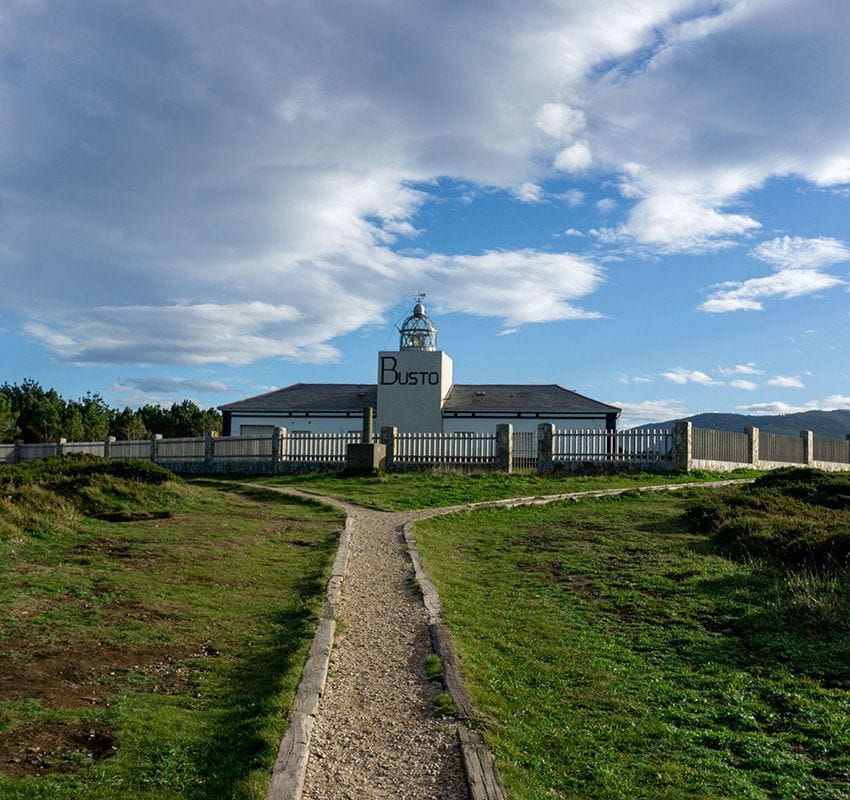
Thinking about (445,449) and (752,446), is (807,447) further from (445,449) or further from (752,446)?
(445,449)

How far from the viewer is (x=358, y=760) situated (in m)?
4.80

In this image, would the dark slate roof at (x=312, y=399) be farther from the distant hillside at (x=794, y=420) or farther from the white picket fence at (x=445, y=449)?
the distant hillside at (x=794, y=420)

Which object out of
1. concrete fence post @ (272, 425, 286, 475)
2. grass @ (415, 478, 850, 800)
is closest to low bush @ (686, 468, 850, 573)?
grass @ (415, 478, 850, 800)

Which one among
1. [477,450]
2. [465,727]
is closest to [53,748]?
[465,727]

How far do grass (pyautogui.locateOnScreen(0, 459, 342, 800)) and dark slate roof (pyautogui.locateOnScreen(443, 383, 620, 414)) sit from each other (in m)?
30.2

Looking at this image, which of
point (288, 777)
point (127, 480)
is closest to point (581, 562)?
point (288, 777)

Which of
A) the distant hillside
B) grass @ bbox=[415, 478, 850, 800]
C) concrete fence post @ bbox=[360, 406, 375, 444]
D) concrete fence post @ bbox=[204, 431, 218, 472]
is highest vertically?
the distant hillside

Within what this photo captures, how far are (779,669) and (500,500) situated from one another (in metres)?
12.1

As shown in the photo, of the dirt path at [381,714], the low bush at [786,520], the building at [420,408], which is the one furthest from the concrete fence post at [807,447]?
the dirt path at [381,714]

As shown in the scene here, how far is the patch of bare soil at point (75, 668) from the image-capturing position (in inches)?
221

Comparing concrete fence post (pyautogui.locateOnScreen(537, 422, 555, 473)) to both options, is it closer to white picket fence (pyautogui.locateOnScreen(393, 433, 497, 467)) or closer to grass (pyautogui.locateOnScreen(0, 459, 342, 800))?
white picket fence (pyautogui.locateOnScreen(393, 433, 497, 467))

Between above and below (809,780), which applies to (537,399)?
above

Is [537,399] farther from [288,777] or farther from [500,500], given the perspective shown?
[288,777]

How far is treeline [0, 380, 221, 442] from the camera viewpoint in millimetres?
51469
